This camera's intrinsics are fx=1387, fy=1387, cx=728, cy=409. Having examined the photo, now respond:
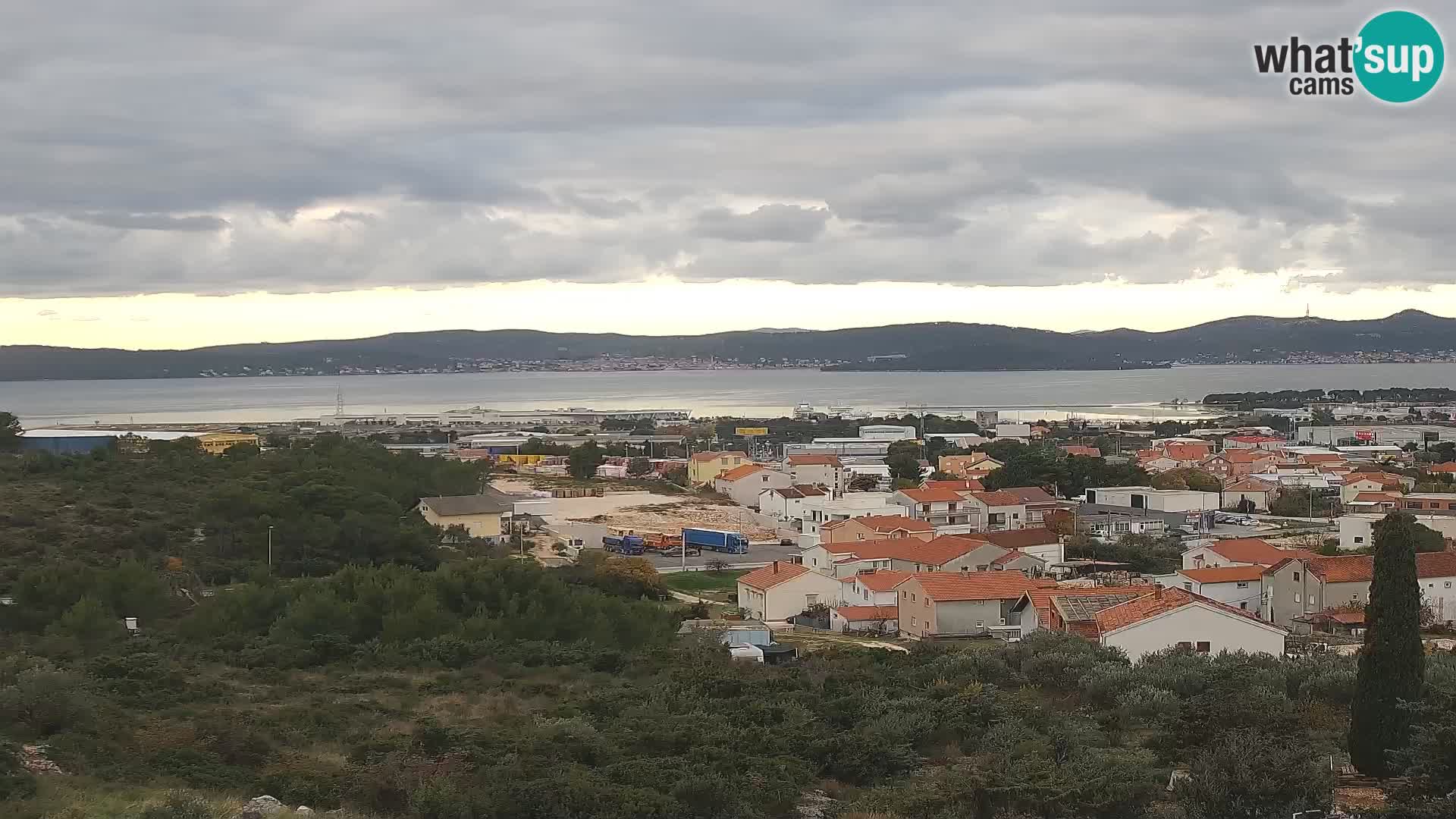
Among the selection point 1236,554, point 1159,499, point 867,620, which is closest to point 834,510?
point 1159,499

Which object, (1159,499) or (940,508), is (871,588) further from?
(1159,499)

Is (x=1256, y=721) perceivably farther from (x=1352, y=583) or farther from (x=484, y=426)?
(x=484, y=426)

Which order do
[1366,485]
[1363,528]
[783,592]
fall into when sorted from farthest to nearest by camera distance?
1. [1366,485]
2. [1363,528]
3. [783,592]

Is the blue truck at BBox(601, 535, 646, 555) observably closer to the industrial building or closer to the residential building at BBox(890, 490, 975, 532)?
the residential building at BBox(890, 490, 975, 532)

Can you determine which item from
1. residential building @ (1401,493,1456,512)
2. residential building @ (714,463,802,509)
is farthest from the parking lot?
residential building @ (1401,493,1456,512)

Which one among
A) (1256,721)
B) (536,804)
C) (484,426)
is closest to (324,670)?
(536,804)

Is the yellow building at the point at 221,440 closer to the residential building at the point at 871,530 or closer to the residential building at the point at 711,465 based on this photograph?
the residential building at the point at 711,465
